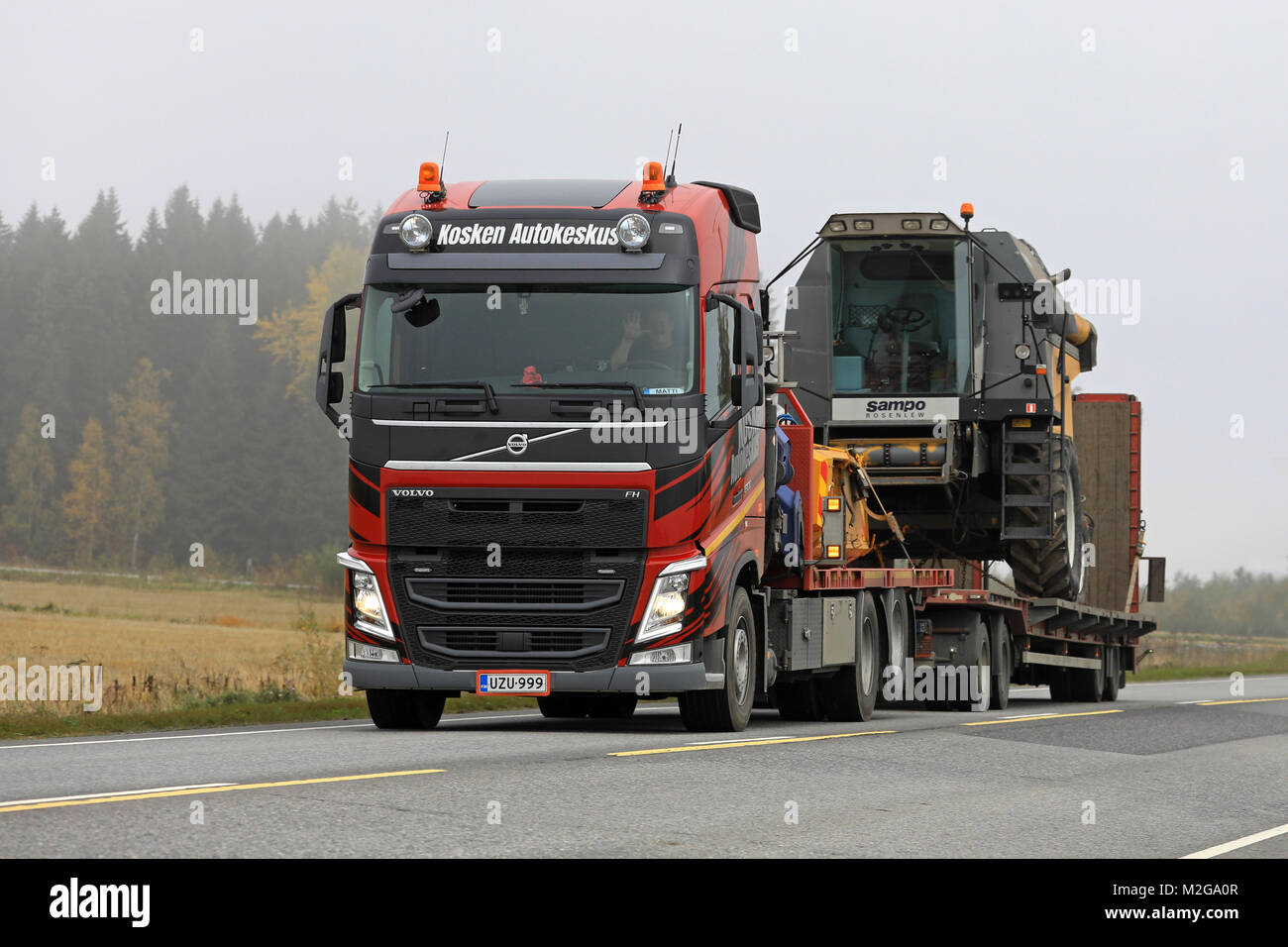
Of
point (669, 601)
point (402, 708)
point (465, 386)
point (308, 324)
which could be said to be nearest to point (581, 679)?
point (669, 601)

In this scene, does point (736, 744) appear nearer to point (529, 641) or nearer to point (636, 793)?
point (529, 641)

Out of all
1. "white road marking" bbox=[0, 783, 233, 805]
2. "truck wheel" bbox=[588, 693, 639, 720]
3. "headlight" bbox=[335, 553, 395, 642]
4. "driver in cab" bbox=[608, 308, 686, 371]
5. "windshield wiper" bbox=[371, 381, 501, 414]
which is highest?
"driver in cab" bbox=[608, 308, 686, 371]

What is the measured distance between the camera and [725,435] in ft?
44.5

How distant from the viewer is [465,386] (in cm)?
1305

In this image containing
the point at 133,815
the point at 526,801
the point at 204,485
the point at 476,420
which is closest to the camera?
the point at 133,815

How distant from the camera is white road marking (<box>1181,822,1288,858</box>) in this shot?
832 cm

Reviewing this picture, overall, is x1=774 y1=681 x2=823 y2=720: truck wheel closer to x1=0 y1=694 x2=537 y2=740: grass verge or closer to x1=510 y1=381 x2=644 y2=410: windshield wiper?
x1=0 y1=694 x2=537 y2=740: grass verge

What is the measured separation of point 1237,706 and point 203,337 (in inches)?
3286

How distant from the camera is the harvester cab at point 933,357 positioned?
19.8 m

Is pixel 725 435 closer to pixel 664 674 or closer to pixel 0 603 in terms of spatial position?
pixel 664 674

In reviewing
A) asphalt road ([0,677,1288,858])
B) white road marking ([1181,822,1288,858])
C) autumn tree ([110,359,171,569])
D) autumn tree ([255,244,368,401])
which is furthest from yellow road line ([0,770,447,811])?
autumn tree ([110,359,171,569])

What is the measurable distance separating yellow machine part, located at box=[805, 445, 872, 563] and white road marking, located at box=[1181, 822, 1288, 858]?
23.3 ft

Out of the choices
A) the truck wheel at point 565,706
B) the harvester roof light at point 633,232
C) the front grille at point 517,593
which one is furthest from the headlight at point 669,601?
the truck wheel at point 565,706
